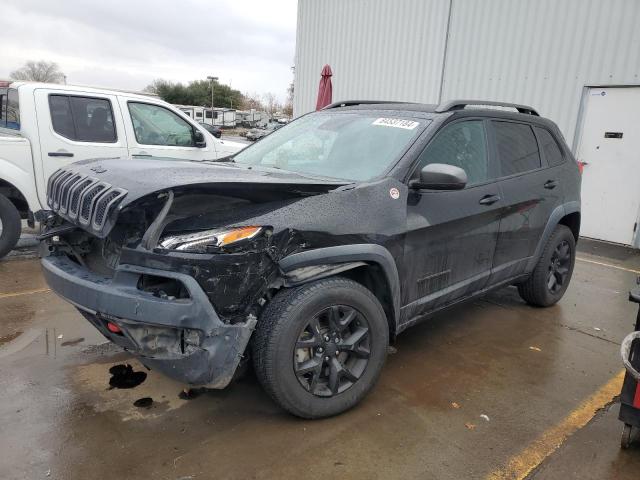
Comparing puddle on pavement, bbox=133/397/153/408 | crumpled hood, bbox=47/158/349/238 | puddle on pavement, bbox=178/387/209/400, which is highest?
crumpled hood, bbox=47/158/349/238

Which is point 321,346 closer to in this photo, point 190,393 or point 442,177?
point 190,393

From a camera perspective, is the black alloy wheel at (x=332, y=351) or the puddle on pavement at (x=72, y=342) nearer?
the black alloy wheel at (x=332, y=351)

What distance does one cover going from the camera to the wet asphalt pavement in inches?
95.2

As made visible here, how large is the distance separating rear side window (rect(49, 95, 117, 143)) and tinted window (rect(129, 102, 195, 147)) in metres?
0.31

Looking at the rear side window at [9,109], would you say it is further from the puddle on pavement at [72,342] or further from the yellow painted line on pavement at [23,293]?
the puddle on pavement at [72,342]

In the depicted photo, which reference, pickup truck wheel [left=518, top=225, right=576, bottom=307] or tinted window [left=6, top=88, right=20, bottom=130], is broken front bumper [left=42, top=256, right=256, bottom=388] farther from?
tinted window [left=6, top=88, right=20, bottom=130]

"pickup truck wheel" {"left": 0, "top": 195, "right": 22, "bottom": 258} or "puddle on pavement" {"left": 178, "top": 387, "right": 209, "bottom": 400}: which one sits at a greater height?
"pickup truck wheel" {"left": 0, "top": 195, "right": 22, "bottom": 258}

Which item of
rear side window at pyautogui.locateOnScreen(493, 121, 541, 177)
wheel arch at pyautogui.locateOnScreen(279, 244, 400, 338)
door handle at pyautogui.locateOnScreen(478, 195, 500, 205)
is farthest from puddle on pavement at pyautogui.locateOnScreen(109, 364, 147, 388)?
rear side window at pyautogui.locateOnScreen(493, 121, 541, 177)

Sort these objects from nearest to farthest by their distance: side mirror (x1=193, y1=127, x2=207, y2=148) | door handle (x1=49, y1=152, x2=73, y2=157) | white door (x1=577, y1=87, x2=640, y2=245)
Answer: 1. door handle (x1=49, y1=152, x2=73, y2=157)
2. side mirror (x1=193, y1=127, x2=207, y2=148)
3. white door (x1=577, y1=87, x2=640, y2=245)

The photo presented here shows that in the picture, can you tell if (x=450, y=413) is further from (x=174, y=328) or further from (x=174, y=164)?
(x=174, y=164)

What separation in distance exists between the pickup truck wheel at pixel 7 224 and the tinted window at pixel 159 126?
1.66 metres

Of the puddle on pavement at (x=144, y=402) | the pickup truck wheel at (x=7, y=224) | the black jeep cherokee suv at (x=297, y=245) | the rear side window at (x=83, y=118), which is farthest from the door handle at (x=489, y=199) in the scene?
the pickup truck wheel at (x=7, y=224)

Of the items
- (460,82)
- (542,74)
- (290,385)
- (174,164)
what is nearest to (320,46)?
(460,82)

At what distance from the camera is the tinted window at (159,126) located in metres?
6.32
